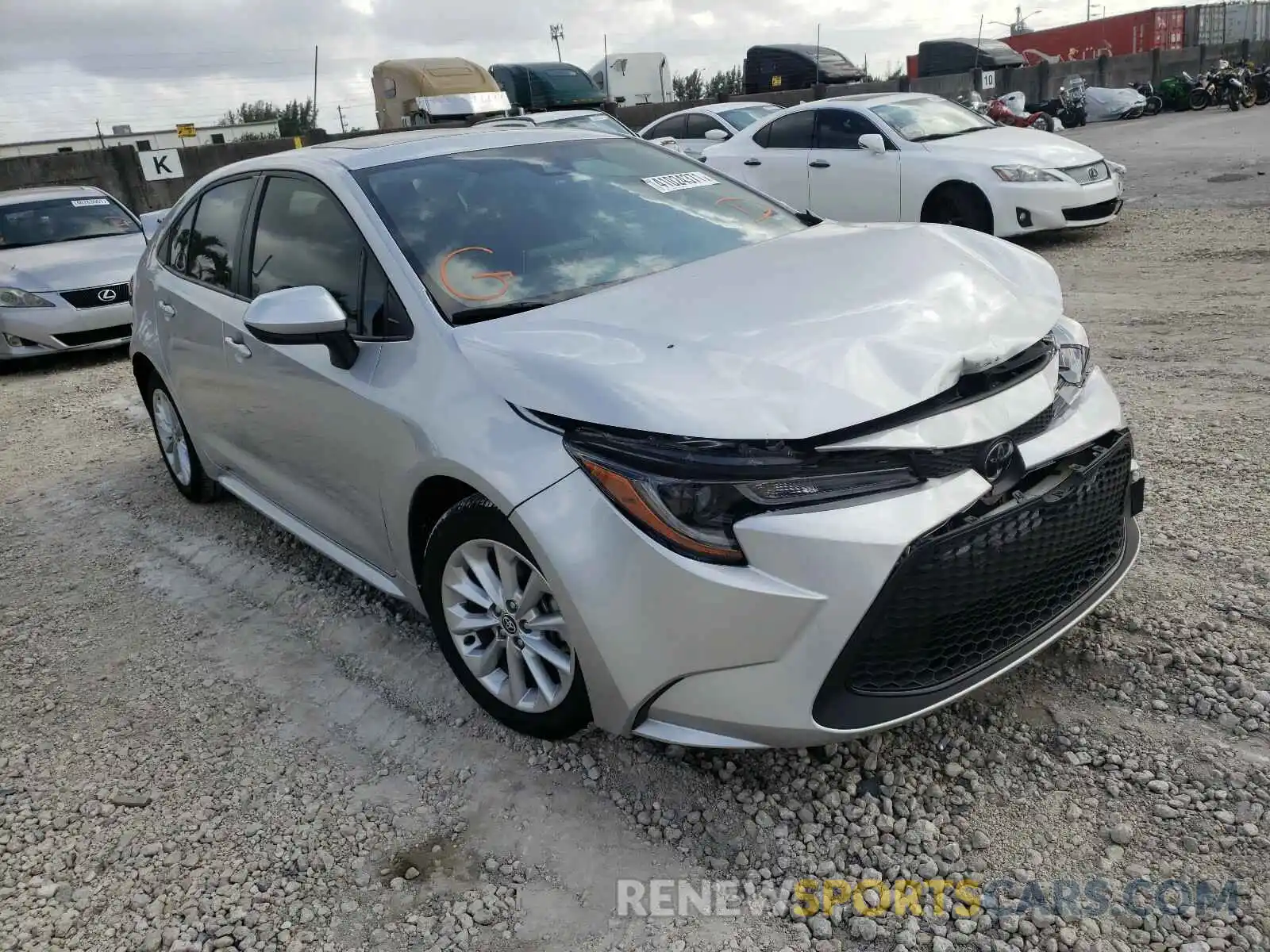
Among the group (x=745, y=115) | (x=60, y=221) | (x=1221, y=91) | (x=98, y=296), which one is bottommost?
(x=98, y=296)

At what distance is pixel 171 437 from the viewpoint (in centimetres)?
517

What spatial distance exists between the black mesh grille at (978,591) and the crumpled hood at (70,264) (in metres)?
8.32

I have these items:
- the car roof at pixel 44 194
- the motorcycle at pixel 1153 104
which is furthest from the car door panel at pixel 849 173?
the motorcycle at pixel 1153 104

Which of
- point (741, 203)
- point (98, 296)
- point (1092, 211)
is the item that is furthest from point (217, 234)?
point (1092, 211)

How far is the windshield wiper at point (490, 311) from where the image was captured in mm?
2889

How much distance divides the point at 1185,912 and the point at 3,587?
4.57 m

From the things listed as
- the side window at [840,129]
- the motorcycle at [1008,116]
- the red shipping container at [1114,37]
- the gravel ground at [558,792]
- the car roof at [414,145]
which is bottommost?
the gravel ground at [558,792]

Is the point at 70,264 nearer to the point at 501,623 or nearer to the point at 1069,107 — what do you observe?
the point at 501,623

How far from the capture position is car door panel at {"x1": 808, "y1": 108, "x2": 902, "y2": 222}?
32.0ft

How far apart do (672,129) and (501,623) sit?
39.1 feet

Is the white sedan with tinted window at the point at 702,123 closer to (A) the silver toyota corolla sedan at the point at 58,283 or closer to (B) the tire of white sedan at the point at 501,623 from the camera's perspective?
(A) the silver toyota corolla sedan at the point at 58,283

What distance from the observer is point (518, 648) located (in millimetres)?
2781

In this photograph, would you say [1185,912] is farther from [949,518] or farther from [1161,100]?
[1161,100]

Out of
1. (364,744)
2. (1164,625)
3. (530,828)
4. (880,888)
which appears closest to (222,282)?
(364,744)
